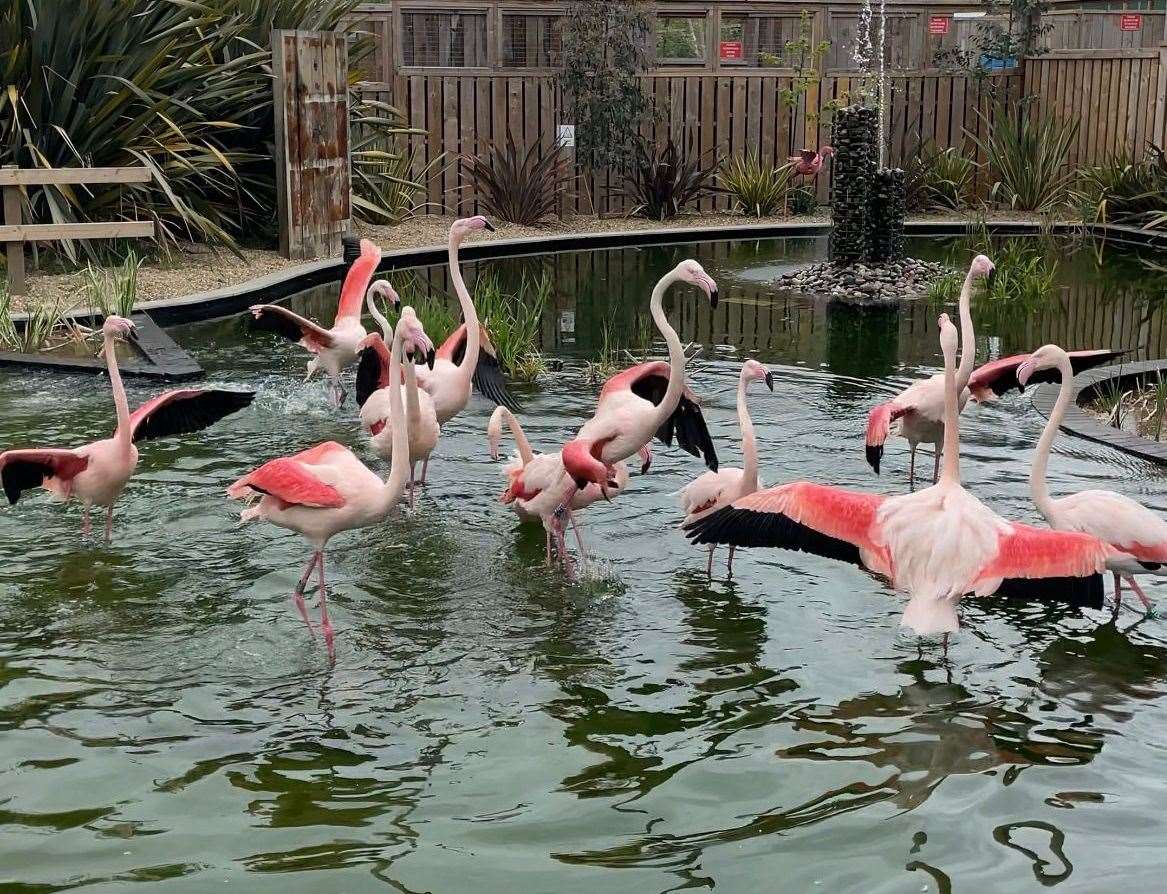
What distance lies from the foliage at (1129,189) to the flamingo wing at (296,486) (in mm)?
12327

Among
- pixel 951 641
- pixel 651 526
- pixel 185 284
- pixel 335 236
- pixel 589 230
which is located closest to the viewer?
pixel 951 641

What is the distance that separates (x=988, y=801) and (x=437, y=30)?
14.5 metres

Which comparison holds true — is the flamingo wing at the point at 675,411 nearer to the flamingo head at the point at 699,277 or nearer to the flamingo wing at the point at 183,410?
the flamingo head at the point at 699,277

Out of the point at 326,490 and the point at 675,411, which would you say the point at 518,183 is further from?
the point at 326,490

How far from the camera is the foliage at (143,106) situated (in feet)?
39.6

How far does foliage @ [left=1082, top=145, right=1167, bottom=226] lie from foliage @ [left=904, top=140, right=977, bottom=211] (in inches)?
64.3

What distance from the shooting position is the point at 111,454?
616 cm

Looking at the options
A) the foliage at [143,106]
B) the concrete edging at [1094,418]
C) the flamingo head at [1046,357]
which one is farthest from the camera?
the foliage at [143,106]

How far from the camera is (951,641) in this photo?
5.49m

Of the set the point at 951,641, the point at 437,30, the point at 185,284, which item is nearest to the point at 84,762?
the point at 951,641

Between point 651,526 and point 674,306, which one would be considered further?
point 674,306

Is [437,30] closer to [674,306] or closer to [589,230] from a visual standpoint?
[589,230]

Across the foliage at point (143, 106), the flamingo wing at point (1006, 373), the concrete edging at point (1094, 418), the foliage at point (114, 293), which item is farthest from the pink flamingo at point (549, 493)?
the foliage at point (143, 106)

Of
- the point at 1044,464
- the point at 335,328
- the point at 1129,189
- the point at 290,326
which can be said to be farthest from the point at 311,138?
the point at 1044,464
